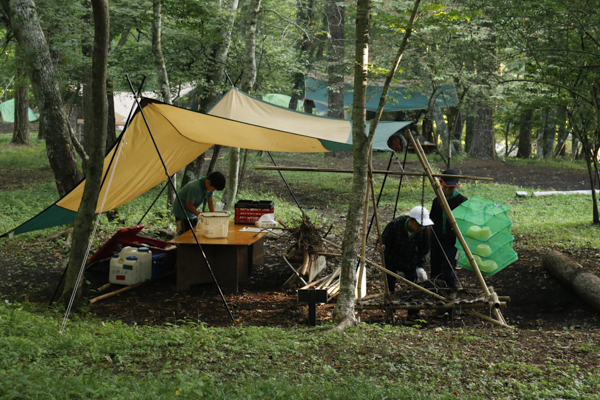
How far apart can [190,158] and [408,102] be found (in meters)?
15.2

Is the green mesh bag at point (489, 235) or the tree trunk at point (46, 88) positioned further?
the tree trunk at point (46, 88)

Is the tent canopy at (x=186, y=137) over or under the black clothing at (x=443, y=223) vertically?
over

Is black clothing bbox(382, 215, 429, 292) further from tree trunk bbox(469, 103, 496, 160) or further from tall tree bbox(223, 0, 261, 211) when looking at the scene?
tree trunk bbox(469, 103, 496, 160)

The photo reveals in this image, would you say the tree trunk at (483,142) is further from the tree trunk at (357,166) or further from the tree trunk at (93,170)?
the tree trunk at (93,170)

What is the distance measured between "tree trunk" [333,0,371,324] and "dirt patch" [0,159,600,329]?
2.82 ft

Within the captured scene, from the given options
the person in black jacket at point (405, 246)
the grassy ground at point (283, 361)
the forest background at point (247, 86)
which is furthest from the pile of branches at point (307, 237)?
the forest background at point (247, 86)

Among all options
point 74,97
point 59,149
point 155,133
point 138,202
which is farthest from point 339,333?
point 74,97

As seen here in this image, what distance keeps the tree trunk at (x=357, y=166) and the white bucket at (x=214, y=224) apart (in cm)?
207

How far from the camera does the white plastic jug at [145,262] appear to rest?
6.23m

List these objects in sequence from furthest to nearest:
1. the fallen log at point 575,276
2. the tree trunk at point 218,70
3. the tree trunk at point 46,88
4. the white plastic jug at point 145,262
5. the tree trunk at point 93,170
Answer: the tree trunk at point 218,70 < the tree trunk at point 46,88 < the white plastic jug at point 145,262 < the fallen log at point 575,276 < the tree trunk at point 93,170

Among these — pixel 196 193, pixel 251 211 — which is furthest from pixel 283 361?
pixel 251 211

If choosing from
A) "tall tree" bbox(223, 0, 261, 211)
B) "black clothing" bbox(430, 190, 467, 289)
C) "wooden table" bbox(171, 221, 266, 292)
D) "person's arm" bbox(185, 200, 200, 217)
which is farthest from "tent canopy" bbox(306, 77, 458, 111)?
"wooden table" bbox(171, 221, 266, 292)

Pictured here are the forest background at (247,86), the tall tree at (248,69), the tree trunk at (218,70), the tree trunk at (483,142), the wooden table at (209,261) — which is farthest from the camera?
the tree trunk at (483,142)

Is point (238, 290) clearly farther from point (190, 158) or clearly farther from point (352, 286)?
point (190, 158)
